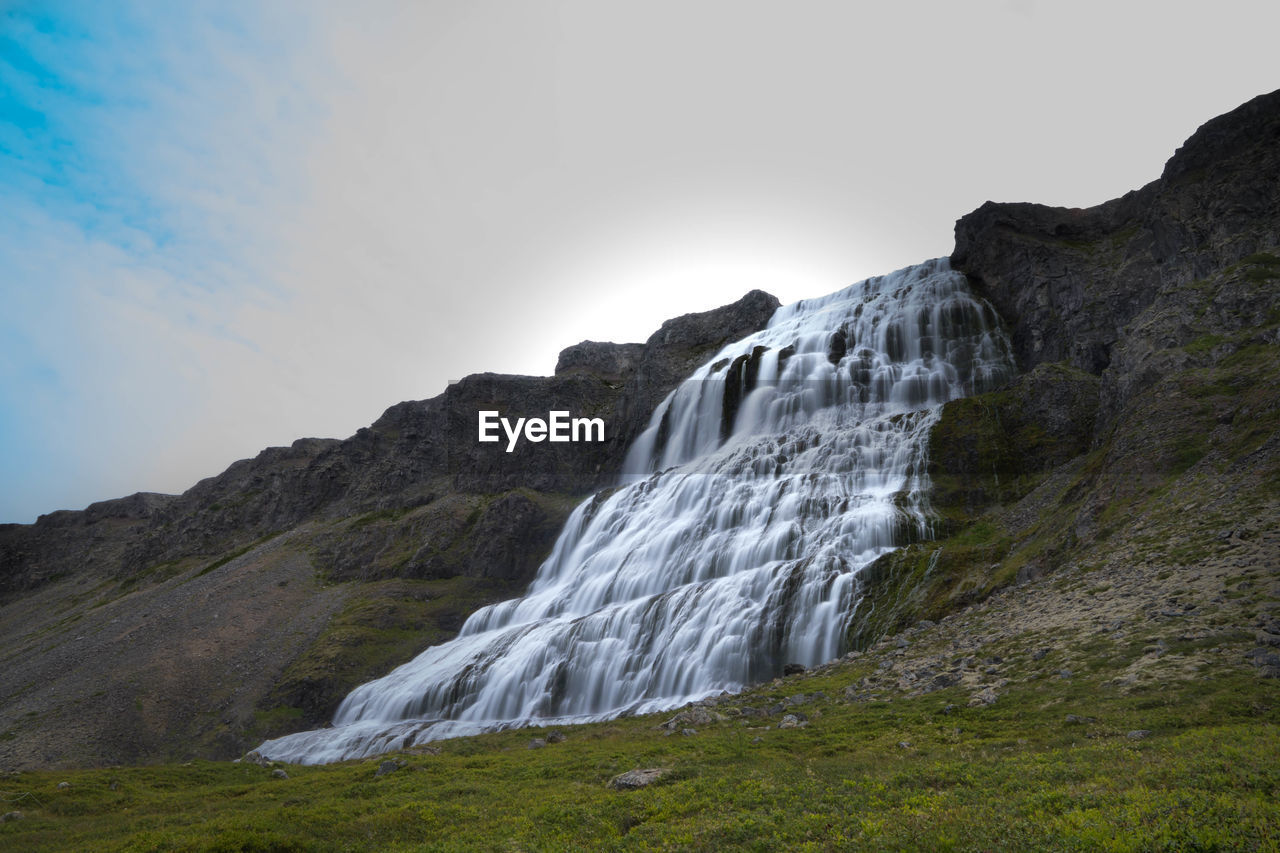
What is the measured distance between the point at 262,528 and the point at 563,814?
379 ft

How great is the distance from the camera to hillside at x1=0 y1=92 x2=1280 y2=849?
1266 cm

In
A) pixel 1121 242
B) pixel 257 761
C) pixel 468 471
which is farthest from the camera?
pixel 468 471

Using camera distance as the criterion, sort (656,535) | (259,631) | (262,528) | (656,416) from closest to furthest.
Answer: (656,535)
(259,631)
(656,416)
(262,528)

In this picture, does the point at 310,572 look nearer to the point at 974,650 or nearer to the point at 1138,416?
the point at 974,650

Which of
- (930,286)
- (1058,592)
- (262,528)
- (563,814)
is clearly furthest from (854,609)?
(262,528)

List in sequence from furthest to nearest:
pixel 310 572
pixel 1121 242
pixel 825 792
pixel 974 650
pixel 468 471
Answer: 1. pixel 468 471
2. pixel 310 572
3. pixel 1121 242
4. pixel 974 650
5. pixel 825 792

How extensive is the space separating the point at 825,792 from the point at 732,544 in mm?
29171

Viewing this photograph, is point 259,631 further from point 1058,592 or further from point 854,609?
point 1058,592

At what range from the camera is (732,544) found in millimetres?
42781

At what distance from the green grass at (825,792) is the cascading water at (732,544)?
1133cm

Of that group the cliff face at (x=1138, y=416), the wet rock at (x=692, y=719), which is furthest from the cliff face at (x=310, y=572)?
the cliff face at (x=1138, y=416)

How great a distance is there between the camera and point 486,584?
69875mm

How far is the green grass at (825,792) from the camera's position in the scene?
10.2m

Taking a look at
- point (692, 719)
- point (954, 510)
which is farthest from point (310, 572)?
point (692, 719)
